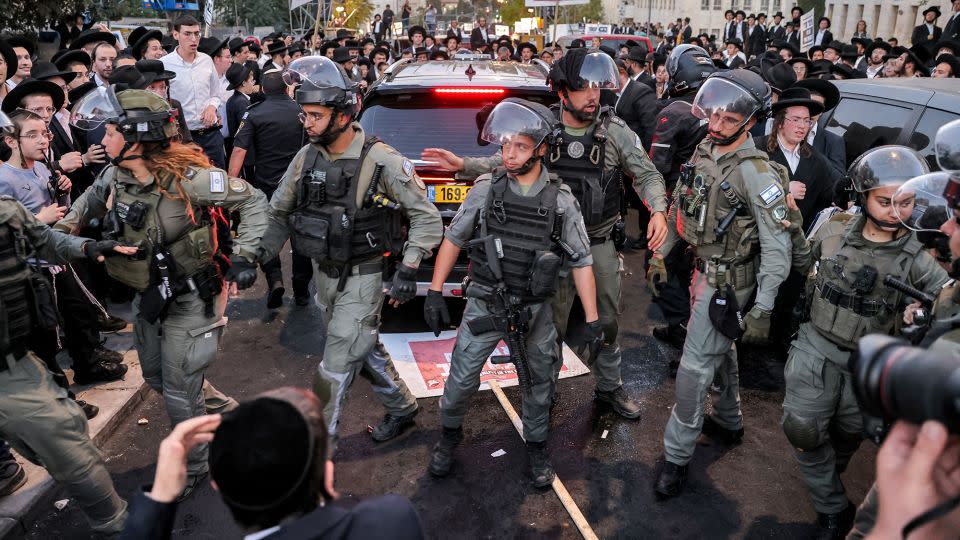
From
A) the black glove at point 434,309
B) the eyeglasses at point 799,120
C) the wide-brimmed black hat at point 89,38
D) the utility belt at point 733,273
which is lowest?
the black glove at point 434,309

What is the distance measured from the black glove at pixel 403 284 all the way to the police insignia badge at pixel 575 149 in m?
1.23

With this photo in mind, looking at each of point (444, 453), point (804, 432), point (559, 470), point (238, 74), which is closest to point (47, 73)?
point (238, 74)

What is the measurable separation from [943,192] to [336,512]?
7.24 feet

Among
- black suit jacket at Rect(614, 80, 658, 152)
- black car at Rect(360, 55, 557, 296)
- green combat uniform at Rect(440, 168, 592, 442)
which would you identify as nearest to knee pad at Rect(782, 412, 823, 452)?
green combat uniform at Rect(440, 168, 592, 442)

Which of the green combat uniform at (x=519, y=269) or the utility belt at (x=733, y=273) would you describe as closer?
the green combat uniform at (x=519, y=269)

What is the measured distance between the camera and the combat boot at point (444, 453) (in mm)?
4004

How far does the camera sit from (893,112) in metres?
5.45

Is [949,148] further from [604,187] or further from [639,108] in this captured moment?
[639,108]

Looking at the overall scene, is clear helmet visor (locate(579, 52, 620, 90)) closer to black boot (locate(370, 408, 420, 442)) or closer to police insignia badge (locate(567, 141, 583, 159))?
police insignia badge (locate(567, 141, 583, 159))

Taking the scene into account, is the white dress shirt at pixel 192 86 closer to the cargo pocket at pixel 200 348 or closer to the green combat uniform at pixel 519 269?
the cargo pocket at pixel 200 348

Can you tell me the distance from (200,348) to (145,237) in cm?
65

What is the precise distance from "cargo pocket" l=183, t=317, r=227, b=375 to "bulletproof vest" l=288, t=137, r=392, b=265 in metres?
0.67

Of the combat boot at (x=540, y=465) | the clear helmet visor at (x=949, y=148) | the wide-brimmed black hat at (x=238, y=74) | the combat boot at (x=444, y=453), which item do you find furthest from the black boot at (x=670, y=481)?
the wide-brimmed black hat at (x=238, y=74)

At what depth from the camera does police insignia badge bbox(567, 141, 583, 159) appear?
170 inches
